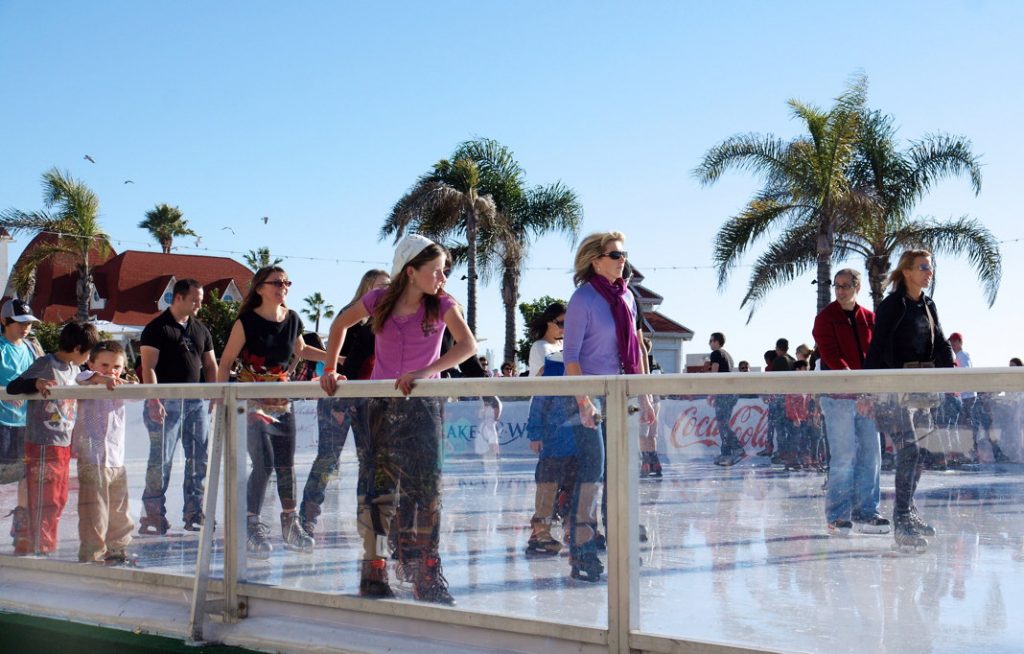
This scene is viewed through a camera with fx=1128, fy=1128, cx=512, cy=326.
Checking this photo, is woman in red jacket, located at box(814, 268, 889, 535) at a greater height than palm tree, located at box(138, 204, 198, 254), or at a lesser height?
lesser

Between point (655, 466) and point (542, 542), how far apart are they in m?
0.45

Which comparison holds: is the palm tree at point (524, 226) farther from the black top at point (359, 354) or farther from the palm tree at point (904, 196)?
the black top at point (359, 354)

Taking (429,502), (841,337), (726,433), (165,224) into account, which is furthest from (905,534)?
(165,224)

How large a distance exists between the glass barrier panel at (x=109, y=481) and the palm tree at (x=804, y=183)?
22.6 m

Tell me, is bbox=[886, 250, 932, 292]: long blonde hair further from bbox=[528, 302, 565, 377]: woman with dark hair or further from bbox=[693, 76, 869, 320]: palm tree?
bbox=[693, 76, 869, 320]: palm tree

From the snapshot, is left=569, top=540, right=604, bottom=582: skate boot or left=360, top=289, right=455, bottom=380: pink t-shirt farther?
left=360, top=289, right=455, bottom=380: pink t-shirt

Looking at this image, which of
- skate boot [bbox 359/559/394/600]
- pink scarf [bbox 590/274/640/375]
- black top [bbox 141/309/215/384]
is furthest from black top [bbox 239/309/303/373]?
skate boot [bbox 359/559/394/600]

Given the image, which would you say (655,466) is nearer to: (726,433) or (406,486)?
(726,433)

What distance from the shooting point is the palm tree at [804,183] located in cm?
2547

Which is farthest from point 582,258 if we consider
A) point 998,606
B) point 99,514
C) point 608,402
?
point 998,606

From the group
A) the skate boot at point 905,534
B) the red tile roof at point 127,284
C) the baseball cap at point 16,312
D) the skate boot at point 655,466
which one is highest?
the red tile roof at point 127,284

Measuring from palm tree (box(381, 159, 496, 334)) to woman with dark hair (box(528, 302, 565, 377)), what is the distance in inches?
1017

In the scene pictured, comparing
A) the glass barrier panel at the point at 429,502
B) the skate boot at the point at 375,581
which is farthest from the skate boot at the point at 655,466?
the skate boot at the point at 375,581

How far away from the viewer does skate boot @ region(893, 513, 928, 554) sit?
2.83 metres
